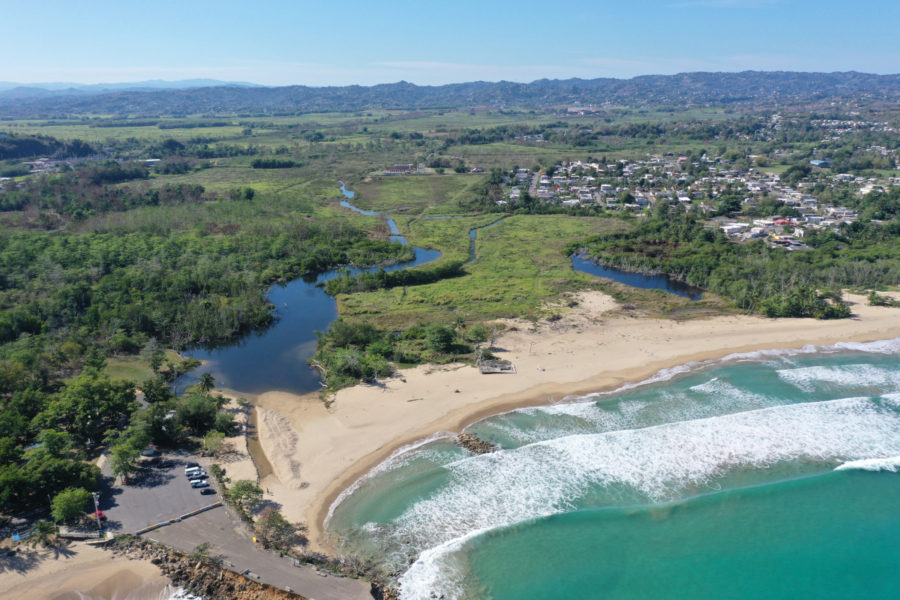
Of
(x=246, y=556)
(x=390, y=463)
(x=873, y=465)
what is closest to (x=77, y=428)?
(x=246, y=556)

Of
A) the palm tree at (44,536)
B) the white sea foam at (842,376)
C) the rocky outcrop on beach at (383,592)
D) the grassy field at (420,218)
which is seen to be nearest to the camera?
the rocky outcrop on beach at (383,592)

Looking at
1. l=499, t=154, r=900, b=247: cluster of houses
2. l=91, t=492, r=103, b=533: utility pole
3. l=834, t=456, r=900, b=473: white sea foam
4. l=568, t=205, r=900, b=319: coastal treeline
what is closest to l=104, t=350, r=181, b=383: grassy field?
l=91, t=492, r=103, b=533: utility pole

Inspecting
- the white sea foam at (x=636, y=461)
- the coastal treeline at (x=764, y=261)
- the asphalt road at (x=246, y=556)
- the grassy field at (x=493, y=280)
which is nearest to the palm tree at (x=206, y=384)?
the asphalt road at (x=246, y=556)

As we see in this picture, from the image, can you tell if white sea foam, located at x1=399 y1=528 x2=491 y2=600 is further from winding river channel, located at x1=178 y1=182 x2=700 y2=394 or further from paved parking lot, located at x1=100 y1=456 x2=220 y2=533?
winding river channel, located at x1=178 y1=182 x2=700 y2=394

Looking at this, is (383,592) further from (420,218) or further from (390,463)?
(420,218)

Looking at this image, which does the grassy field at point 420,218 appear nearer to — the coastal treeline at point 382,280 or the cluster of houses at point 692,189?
the coastal treeline at point 382,280

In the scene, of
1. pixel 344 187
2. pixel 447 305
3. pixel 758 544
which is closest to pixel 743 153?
pixel 344 187

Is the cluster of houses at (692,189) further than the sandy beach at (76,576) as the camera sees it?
Yes
